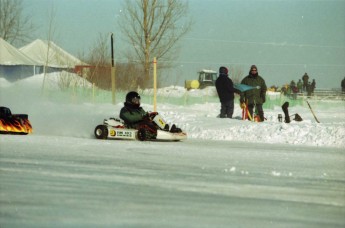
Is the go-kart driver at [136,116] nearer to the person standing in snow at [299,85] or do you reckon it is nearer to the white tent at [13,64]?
the person standing in snow at [299,85]

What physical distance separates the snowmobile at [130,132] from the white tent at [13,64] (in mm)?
38394

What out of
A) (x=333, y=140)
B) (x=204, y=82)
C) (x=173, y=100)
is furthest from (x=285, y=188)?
(x=204, y=82)

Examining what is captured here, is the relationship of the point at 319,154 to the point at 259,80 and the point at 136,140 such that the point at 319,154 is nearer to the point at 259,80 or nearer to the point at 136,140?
the point at 136,140

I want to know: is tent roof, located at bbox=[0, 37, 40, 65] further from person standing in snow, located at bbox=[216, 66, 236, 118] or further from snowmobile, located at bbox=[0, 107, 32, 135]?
snowmobile, located at bbox=[0, 107, 32, 135]

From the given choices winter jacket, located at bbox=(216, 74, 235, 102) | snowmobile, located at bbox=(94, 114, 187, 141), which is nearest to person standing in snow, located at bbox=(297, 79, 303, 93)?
winter jacket, located at bbox=(216, 74, 235, 102)

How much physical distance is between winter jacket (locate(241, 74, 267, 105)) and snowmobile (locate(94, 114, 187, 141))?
5182 millimetres

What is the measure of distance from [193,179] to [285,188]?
1112 millimetres

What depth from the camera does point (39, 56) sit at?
217ft

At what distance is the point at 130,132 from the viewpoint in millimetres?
13641

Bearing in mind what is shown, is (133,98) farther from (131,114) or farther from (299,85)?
(299,85)

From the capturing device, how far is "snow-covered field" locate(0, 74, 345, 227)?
5746 millimetres

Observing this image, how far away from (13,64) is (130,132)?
4002cm

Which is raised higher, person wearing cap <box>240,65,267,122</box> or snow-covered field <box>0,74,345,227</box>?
person wearing cap <box>240,65,267,122</box>

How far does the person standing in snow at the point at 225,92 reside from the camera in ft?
61.9
